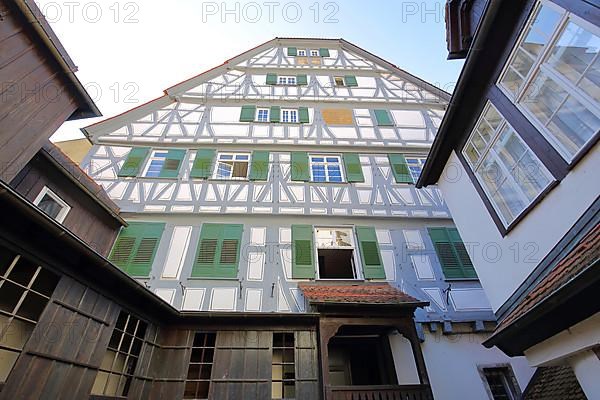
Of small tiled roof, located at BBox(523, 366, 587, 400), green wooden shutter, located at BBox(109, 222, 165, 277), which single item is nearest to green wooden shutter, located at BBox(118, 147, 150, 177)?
green wooden shutter, located at BBox(109, 222, 165, 277)

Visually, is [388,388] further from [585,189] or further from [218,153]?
[218,153]

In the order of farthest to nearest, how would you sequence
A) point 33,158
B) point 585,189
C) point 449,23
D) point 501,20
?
point 449,23 < point 33,158 < point 501,20 < point 585,189

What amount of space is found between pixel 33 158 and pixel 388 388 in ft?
26.5

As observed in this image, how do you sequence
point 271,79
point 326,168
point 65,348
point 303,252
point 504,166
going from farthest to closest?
point 271,79 → point 326,168 → point 303,252 → point 504,166 → point 65,348

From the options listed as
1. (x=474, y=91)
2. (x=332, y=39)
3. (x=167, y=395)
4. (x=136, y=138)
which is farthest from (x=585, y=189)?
(x=332, y=39)

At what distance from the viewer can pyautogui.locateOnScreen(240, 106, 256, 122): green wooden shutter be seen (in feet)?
38.5

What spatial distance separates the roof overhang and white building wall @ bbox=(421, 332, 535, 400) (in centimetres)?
927

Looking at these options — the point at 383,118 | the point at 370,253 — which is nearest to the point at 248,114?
the point at 383,118

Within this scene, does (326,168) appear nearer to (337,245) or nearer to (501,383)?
(337,245)

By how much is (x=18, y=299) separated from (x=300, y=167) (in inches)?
301

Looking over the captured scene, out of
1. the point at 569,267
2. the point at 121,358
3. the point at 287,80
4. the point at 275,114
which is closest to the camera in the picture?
the point at 569,267

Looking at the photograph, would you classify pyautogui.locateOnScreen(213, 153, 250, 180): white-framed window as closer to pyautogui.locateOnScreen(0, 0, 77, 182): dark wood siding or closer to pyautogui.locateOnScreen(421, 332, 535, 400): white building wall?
pyautogui.locateOnScreen(0, 0, 77, 182): dark wood siding

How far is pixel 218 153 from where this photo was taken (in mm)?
10648

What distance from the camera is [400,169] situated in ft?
34.4
